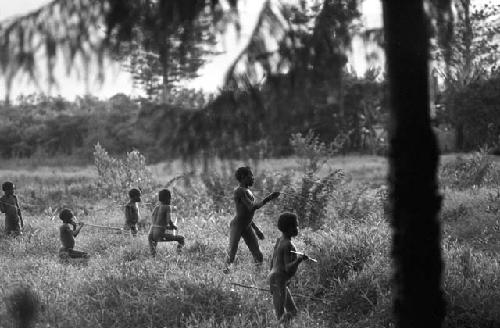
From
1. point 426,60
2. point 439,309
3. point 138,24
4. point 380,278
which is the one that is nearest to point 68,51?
point 138,24

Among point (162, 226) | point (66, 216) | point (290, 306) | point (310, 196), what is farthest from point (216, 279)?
point (310, 196)

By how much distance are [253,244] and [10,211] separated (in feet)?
14.4

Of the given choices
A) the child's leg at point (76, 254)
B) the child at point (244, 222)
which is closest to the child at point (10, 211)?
the child's leg at point (76, 254)

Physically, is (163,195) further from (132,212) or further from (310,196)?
(310,196)

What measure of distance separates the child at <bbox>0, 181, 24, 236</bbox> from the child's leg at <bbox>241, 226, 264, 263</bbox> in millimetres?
4223

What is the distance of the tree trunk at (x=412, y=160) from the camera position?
440 cm

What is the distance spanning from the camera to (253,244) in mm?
8398

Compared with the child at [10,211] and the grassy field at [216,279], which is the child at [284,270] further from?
the child at [10,211]

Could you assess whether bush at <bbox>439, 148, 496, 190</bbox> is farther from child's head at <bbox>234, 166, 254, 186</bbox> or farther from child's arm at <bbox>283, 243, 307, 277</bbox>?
child's arm at <bbox>283, 243, 307, 277</bbox>

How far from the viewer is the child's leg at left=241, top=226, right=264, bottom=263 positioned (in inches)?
329

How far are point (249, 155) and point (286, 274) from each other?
201 cm

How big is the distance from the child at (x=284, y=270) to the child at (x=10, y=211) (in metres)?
5.99

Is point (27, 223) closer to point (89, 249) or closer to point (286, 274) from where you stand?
point (89, 249)

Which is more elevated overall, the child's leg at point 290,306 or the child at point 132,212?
the child at point 132,212
